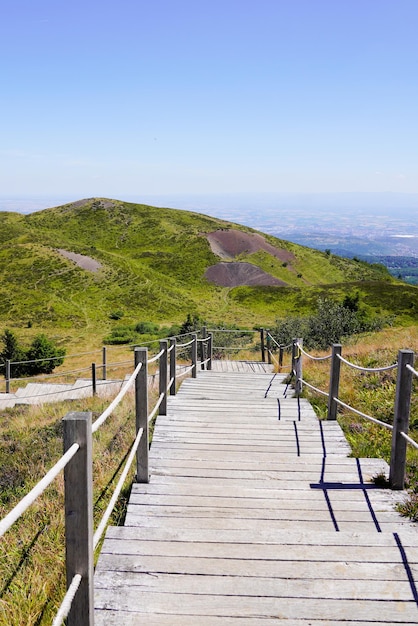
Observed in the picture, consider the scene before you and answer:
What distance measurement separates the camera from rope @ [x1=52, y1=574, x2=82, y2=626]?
7.36 ft

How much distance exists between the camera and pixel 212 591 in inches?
122

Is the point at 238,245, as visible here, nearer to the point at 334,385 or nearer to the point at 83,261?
the point at 83,261

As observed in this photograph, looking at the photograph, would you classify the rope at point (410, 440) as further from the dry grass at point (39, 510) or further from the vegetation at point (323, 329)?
the vegetation at point (323, 329)

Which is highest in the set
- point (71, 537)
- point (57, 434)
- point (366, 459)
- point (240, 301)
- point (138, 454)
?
point (71, 537)

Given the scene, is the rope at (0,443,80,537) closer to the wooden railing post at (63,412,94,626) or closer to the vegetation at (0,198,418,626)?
the wooden railing post at (63,412,94,626)

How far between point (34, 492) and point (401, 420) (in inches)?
153

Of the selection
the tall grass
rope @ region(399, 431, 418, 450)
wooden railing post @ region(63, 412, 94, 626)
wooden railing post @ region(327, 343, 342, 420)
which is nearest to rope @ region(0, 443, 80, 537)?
wooden railing post @ region(63, 412, 94, 626)

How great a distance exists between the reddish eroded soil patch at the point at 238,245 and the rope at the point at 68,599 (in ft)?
246

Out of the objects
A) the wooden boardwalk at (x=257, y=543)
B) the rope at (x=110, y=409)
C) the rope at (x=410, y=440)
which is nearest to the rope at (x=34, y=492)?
the rope at (x=110, y=409)

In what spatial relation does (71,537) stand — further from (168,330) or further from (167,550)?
(168,330)

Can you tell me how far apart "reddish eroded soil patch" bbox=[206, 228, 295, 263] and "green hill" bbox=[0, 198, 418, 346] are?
0.17m

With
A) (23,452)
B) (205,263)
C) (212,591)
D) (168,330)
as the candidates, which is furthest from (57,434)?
(205,263)

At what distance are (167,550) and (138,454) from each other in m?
1.28

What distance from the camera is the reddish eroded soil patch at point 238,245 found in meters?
79.1
